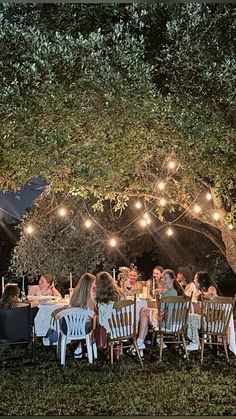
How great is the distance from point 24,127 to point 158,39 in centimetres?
187

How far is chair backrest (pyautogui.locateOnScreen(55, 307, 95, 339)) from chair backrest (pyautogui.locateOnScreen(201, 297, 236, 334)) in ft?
5.08

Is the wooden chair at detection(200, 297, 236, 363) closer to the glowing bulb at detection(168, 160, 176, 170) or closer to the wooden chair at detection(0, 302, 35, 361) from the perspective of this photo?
the glowing bulb at detection(168, 160, 176, 170)

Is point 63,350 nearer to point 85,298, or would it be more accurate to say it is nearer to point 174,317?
point 85,298

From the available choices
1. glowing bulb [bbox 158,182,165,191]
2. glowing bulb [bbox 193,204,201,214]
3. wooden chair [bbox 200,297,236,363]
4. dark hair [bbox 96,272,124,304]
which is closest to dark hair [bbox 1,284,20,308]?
dark hair [bbox 96,272,124,304]

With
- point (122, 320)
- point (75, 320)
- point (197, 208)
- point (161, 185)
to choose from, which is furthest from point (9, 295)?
point (197, 208)

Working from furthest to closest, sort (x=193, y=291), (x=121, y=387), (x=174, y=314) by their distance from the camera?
(x=193, y=291) → (x=174, y=314) → (x=121, y=387)

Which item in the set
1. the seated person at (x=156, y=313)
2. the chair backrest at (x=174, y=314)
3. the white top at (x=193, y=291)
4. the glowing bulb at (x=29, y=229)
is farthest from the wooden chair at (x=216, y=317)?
the glowing bulb at (x=29, y=229)

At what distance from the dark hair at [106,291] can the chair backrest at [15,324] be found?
37.4 inches

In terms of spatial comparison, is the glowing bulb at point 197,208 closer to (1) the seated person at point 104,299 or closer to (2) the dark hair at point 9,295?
(1) the seated person at point 104,299

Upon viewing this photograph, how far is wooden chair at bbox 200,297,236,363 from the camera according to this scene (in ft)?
27.0

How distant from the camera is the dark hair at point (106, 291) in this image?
8195 millimetres

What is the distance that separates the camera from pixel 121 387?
6.98 metres

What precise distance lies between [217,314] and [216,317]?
0.14ft

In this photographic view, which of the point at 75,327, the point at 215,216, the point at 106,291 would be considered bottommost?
the point at 75,327
